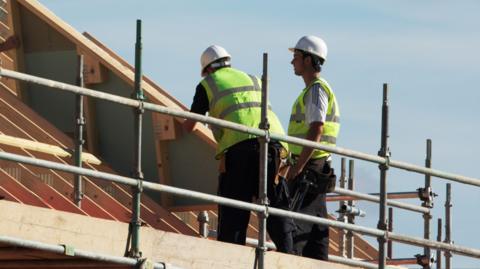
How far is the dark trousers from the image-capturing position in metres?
14.6

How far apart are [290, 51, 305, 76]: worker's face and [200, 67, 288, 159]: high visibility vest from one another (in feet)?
1.30

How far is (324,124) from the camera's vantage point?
14500 mm

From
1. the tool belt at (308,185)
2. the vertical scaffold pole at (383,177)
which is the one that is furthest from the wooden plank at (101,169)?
the vertical scaffold pole at (383,177)

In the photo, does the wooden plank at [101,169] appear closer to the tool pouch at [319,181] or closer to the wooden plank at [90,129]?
the wooden plank at [90,129]

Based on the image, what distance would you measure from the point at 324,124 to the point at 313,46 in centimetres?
66

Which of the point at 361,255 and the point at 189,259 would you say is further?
the point at 361,255

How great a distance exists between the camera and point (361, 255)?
67.3 feet

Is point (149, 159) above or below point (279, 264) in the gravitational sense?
above

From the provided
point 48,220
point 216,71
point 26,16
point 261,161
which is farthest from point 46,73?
point 48,220

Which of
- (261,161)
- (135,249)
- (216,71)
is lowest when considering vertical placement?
(135,249)

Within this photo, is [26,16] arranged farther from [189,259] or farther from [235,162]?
[189,259]

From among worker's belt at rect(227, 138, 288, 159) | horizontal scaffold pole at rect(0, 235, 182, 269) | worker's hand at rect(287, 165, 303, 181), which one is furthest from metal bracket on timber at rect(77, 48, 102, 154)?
horizontal scaffold pole at rect(0, 235, 182, 269)

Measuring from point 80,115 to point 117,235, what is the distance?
2.13 meters

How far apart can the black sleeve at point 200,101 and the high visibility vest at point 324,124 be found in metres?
0.75
